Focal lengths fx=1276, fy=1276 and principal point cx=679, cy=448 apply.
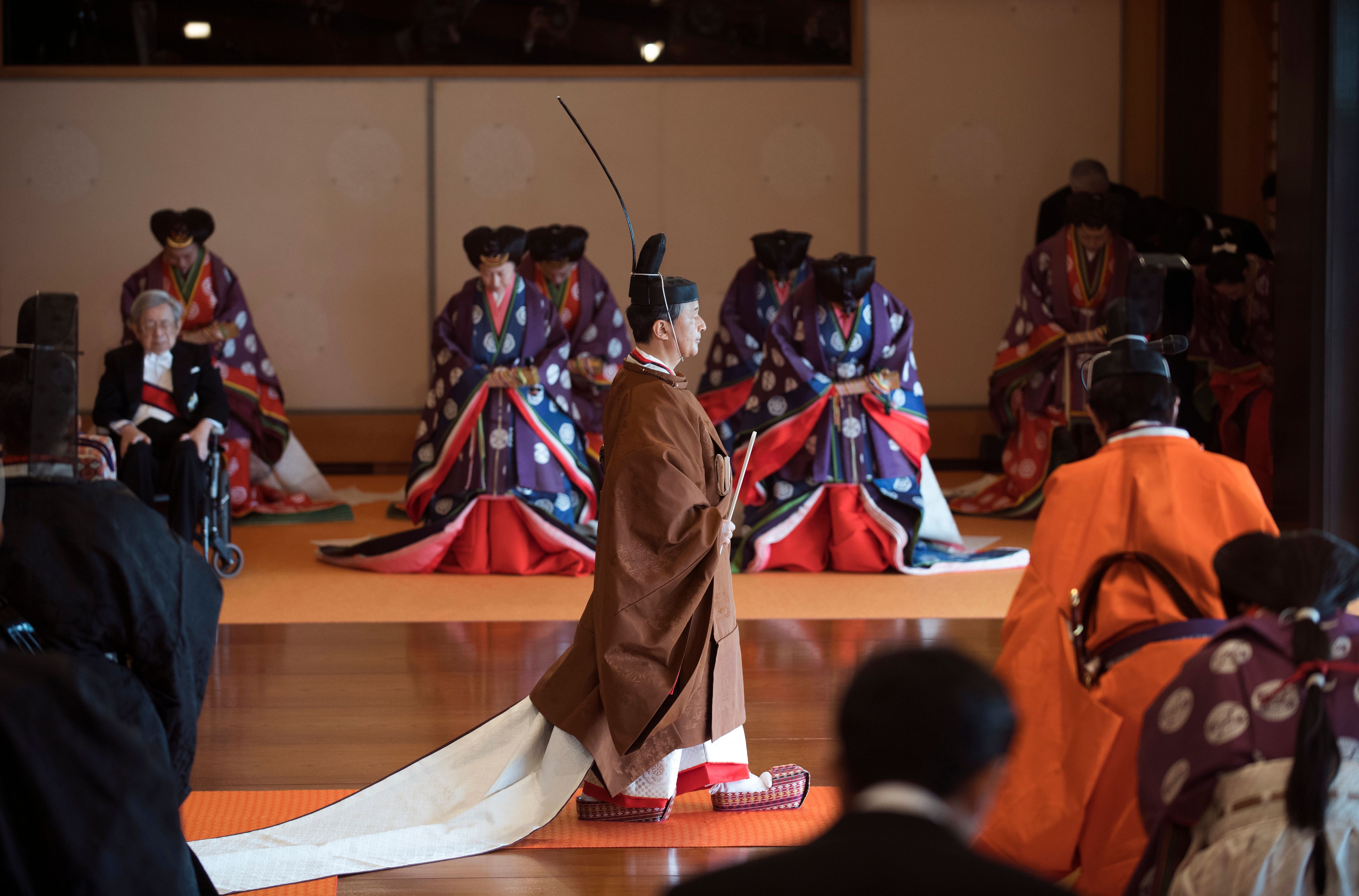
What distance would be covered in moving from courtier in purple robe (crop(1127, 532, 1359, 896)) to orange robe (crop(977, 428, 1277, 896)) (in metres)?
0.37

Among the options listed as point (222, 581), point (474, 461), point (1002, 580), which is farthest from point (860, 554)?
point (222, 581)

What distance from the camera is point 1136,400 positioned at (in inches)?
81.2

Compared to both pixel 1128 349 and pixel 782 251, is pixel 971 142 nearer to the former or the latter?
pixel 782 251

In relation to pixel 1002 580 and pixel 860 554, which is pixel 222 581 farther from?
pixel 1002 580

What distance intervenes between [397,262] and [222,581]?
3913 millimetres

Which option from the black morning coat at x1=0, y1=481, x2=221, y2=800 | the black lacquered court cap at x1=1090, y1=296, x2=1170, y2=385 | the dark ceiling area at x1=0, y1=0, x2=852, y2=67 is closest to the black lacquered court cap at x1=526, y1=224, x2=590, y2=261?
the dark ceiling area at x1=0, y1=0, x2=852, y2=67

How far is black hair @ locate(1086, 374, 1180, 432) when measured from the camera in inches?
81.0

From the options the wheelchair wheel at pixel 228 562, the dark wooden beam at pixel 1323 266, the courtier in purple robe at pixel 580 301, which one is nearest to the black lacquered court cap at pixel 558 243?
the courtier in purple robe at pixel 580 301

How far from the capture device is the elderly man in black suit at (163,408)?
16.0 ft

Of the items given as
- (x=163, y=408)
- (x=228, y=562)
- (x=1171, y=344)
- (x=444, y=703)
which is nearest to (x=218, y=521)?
(x=228, y=562)

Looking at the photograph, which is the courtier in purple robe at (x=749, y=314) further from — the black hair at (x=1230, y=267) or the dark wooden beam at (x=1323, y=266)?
the dark wooden beam at (x=1323, y=266)

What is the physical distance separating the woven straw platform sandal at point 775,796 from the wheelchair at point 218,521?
301cm

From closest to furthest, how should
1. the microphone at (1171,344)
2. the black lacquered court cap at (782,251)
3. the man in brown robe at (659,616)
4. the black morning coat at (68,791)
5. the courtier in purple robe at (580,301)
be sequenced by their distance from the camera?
the black morning coat at (68,791)
the microphone at (1171,344)
the man in brown robe at (659,616)
the black lacquered court cap at (782,251)
the courtier in purple robe at (580,301)

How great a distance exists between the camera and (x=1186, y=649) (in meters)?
1.88
